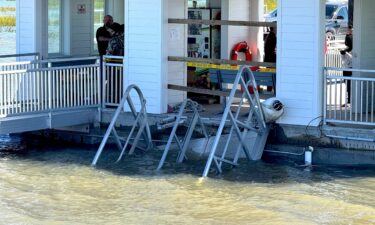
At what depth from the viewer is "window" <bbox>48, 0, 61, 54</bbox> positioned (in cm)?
2158

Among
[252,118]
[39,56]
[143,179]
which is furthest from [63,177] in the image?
[39,56]

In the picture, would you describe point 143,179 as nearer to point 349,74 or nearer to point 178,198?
point 178,198

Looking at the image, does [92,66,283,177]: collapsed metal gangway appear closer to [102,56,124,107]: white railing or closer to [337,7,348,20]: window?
[102,56,124,107]: white railing

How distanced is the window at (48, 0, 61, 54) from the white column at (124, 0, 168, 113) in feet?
10.6

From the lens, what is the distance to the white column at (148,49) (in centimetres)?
1855

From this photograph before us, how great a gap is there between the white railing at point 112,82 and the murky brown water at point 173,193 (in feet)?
6.35

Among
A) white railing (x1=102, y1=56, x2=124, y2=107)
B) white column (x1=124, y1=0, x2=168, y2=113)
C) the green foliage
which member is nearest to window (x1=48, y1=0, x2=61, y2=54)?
white railing (x1=102, y1=56, x2=124, y2=107)

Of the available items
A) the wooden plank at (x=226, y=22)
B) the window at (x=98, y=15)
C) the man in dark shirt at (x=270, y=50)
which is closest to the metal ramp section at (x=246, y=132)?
the wooden plank at (x=226, y=22)

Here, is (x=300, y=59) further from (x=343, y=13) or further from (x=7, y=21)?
(x=7, y=21)

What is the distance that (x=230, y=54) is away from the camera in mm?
20547

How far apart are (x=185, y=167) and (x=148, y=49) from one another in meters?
3.29

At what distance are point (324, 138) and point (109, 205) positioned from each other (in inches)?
186

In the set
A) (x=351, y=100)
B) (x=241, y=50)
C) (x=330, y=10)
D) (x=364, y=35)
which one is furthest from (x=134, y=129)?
(x=330, y=10)

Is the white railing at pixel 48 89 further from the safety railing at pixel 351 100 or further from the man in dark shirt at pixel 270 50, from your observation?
the safety railing at pixel 351 100
